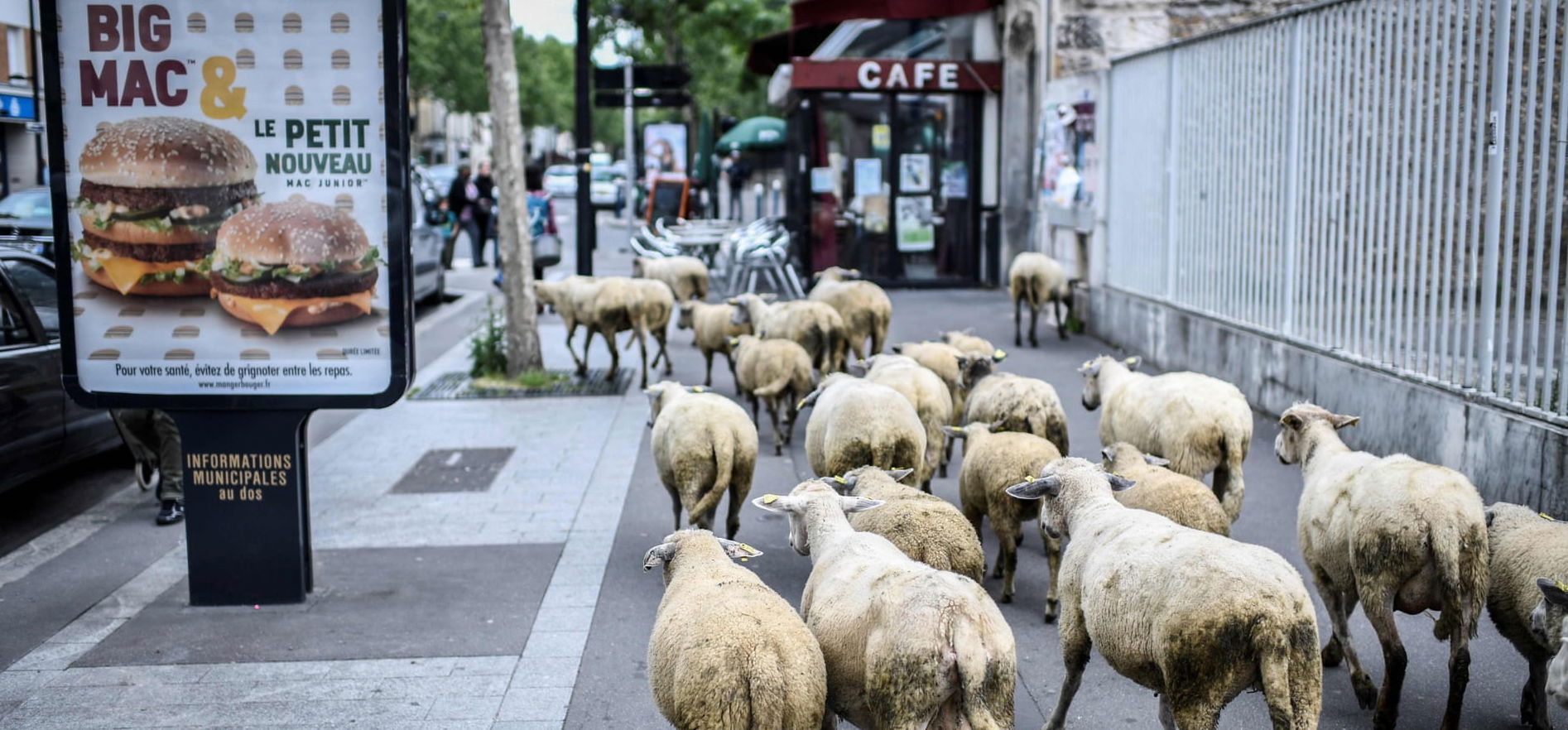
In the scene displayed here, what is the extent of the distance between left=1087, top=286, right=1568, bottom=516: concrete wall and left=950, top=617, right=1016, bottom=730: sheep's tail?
441 cm

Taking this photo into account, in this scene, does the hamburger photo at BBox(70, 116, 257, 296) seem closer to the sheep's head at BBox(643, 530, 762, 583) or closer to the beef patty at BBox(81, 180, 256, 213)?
the beef patty at BBox(81, 180, 256, 213)

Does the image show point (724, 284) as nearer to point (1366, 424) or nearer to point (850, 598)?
point (1366, 424)

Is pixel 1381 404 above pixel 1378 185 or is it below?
below

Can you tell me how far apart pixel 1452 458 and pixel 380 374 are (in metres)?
6.33

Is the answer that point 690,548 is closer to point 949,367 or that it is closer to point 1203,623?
point 1203,623

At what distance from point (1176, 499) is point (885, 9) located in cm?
1529

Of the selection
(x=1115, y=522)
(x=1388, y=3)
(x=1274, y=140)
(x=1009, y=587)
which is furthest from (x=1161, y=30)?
(x=1115, y=522)

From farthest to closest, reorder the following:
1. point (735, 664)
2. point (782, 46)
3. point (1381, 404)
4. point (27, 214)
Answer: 1. point (782, 46)
2. point (27, 214)
3. point (1381, 404)
4. point (735, 664)

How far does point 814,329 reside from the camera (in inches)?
453

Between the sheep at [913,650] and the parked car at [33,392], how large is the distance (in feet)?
19.1

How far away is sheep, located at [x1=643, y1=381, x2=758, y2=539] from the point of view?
7281 millimetres

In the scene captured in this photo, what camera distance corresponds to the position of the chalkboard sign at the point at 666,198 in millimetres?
30656

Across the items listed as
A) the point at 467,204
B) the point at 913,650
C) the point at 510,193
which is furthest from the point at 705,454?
the point at 467,204

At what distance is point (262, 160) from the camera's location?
6.65 meters
